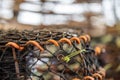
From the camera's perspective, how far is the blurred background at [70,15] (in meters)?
1.81

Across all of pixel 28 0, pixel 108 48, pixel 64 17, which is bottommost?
pixel 108 48

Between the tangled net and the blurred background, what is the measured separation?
114cm

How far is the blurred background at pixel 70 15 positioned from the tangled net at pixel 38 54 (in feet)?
3.73

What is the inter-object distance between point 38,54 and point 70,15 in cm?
146

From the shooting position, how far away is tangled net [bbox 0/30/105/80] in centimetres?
51

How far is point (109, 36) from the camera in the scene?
173 cm

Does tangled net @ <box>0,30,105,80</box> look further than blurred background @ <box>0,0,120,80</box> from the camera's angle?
No

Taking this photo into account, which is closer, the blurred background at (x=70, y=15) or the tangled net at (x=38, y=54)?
the tangled net at (x=38, y=54)

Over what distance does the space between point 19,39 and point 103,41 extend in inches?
48.8

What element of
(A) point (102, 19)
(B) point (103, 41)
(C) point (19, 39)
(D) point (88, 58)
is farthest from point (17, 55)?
(A) point (102, 19)

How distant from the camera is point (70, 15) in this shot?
1.95m

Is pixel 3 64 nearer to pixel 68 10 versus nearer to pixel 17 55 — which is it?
pixel 17 55

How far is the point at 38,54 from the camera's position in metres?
0.52

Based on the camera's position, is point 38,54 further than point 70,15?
No
